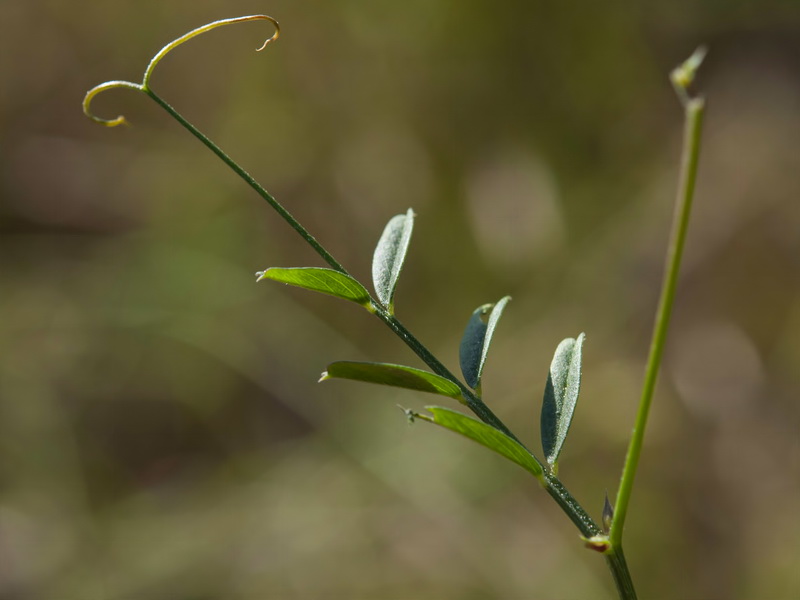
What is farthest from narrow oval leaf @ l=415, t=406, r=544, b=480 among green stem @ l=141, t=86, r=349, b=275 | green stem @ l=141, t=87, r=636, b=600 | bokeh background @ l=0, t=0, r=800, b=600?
bokeh background @ l=0, t=0, r=800, b=600

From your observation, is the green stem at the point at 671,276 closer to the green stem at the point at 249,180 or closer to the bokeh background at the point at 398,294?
the green stem at the point at 249,180

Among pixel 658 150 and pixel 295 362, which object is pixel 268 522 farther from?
pixel 658 150

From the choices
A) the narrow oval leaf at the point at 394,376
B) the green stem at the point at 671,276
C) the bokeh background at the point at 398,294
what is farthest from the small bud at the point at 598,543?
the bokeh background at the point at 398,294

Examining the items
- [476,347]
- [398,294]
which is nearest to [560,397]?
[476,347]

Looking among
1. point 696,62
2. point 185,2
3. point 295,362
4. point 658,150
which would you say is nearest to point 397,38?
point 185,2

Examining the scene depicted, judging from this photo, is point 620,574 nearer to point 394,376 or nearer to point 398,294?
point 394,376

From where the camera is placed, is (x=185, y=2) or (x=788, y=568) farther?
(x=185, y=2)

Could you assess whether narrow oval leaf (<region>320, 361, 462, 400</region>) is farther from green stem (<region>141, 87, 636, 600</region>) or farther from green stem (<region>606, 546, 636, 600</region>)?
green stem (<region>606, 546, 636, 600</region>)
